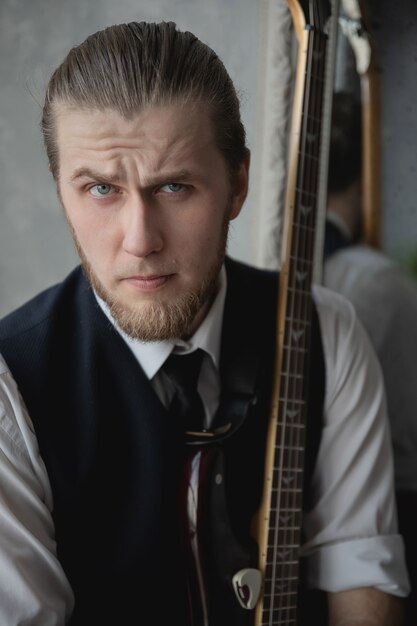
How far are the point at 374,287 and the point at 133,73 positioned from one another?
0.79m

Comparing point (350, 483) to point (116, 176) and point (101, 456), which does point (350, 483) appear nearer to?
point (101, 456)

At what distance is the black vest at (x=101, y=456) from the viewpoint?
0.95 metres

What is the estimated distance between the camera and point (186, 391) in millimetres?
1019

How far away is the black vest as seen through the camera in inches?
37.5

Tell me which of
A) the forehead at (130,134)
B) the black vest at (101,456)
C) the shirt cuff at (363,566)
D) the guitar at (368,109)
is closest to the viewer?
the forehead at (130,134)

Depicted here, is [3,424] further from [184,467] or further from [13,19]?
[13,19]

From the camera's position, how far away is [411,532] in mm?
1349

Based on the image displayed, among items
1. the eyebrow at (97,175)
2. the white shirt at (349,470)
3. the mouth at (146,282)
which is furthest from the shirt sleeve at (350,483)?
the eyebrow at (97,175)

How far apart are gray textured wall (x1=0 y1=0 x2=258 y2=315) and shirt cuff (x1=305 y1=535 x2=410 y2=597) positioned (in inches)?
23.6

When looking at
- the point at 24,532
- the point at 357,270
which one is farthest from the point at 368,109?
the point at 24,532

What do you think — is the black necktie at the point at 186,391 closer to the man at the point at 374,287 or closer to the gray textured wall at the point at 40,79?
the gray textured wall at the point at 40,79

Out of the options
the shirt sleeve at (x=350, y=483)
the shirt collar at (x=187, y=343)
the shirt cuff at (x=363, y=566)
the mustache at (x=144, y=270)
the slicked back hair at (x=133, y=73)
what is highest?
the slicked back hair at (x=133, y=73)

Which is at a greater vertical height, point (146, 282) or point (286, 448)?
point (146, 282)

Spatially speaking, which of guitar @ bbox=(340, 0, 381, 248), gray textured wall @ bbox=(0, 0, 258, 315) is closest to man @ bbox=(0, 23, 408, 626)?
gray textured wall @ bbox=(0, 0, 258, 315)
